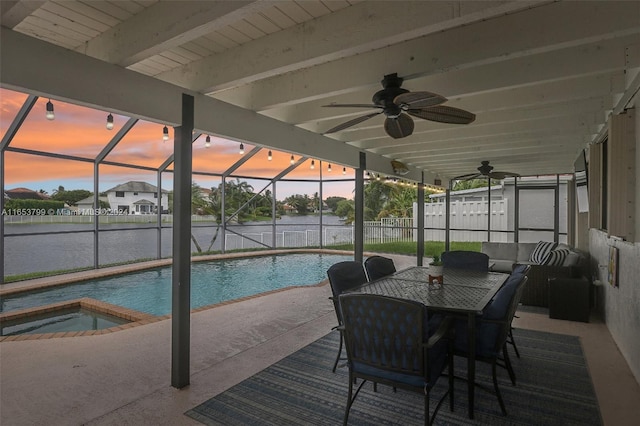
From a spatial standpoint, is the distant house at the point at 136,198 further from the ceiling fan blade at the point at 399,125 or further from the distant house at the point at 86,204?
the ceiling fan blade at the point at 399,125

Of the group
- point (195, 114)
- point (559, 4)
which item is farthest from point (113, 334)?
point (559, 4)

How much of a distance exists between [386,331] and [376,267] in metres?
1.75

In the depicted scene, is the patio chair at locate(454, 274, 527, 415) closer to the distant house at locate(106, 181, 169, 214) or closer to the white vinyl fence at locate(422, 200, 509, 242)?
the distant house at locate(106, 181, 169, 214)

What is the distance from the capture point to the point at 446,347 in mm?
2465

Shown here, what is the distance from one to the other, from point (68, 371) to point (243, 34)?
3136mm

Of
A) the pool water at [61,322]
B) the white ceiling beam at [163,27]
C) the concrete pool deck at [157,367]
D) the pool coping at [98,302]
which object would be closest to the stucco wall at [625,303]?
the concrete pool deck at [157,367]

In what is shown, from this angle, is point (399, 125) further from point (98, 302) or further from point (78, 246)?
point (78, 246)

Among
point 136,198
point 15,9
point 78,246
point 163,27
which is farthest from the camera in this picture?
point 136,198

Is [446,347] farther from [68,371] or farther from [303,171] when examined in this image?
[303,171]

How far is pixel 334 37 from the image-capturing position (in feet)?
7.23

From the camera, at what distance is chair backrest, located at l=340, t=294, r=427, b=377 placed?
2020 mm

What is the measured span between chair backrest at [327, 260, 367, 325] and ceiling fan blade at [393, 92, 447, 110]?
4.98ft

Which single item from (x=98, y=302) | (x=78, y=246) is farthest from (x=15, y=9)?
(x=78, y=246)

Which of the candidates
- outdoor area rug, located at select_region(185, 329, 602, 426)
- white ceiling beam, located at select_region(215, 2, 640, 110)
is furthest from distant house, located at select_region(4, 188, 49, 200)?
outdoor area rug, located at select_region(185, 329, 602, 426)
